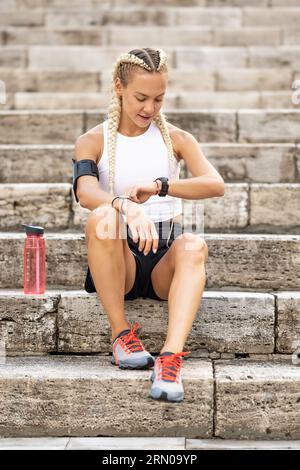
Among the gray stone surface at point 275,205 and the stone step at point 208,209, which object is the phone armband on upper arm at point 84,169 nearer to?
the stone step at point 208,209

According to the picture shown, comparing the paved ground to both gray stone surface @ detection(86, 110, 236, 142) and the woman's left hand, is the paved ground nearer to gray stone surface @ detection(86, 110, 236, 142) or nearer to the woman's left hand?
the woman's left hand

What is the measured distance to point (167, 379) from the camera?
324 centimetres

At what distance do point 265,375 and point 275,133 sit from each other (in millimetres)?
2623

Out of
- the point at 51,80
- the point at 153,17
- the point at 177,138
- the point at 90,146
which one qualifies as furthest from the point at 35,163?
the point at 153,17

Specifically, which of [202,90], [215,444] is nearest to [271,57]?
[202,90]

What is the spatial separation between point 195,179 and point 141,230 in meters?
0.44

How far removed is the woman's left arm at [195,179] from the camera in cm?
355

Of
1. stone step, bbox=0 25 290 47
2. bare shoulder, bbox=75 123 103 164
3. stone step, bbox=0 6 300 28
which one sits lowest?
bare shoulder, bbox=75 123 103 164

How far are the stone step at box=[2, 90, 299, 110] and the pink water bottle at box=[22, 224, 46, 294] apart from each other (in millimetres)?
2667

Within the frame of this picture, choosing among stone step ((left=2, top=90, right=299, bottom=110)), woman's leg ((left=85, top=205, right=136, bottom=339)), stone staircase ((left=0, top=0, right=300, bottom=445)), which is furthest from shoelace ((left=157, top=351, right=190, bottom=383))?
stone step ((left=2, top=90, right=299, bottom=110))

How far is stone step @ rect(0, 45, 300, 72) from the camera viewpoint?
24.1ft

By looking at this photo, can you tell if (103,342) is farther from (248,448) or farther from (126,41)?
(126,41)

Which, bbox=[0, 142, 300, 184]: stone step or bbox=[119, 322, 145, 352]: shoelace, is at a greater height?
bbox=[0, 142, 300, 184]: stone step

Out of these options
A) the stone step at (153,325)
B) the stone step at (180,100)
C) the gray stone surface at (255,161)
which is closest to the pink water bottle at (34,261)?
the stone step at (153,325)
